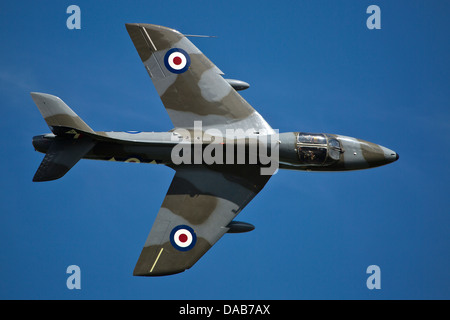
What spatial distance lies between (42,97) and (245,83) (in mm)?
8794

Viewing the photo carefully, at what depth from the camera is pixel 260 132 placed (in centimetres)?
2769

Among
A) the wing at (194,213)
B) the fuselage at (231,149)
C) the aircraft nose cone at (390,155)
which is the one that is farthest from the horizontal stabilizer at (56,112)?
the aircraft nose cone at (390,155)

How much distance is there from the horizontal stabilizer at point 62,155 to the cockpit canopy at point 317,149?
8515 mm

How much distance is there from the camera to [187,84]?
2844cm

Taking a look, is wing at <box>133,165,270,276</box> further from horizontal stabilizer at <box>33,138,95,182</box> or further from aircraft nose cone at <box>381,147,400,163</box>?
aircraft nose cone at <box>381,147,400,163</box>

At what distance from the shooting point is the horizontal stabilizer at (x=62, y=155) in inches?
1029

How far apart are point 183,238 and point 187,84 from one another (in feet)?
22.2

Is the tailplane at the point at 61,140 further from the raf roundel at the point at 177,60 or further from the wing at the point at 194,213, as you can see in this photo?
the raf roundel at the point at 177,60

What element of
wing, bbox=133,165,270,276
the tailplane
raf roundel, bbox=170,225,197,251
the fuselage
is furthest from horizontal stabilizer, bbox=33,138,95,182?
raf roundel, bbox=170,225,197,251

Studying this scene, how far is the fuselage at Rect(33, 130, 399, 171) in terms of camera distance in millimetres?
26750

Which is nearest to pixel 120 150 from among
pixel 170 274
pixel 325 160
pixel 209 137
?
pixel 209 137

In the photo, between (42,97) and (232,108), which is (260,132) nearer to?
(232,108)

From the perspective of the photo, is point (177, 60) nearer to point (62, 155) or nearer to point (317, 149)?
point (62, 155)

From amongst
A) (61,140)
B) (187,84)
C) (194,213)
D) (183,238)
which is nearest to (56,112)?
(61,140)
